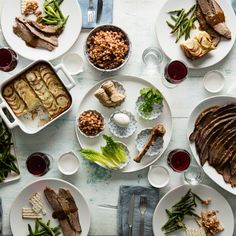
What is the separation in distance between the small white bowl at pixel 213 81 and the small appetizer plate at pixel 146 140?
44cm

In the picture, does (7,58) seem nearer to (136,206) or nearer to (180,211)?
(136,206)

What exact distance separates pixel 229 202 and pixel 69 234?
1017 mm

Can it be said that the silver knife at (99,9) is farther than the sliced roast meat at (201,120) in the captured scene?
Yes

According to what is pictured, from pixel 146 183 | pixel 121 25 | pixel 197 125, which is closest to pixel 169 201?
pixel 146 183

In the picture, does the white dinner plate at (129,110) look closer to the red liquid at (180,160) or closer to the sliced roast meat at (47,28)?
the red liquid at (180,160)

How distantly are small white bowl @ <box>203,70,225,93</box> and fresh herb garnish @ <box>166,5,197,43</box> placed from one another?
0.28 m

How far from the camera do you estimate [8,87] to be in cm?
354

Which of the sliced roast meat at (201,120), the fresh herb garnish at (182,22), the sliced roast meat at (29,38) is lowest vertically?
the sliced roast meat at (201,120)

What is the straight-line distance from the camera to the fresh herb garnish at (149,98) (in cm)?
354

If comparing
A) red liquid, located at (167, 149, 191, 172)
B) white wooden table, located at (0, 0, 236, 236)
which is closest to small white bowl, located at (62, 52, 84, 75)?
white wooden table, located at (0, 0, 236, 236)

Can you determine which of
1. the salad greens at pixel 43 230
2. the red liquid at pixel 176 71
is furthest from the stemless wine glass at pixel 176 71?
the salad greens at pixel 43 230

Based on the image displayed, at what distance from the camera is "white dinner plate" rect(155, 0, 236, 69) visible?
360 centimetres

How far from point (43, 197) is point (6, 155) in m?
0.35

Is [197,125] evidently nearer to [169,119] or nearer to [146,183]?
[169,119]
